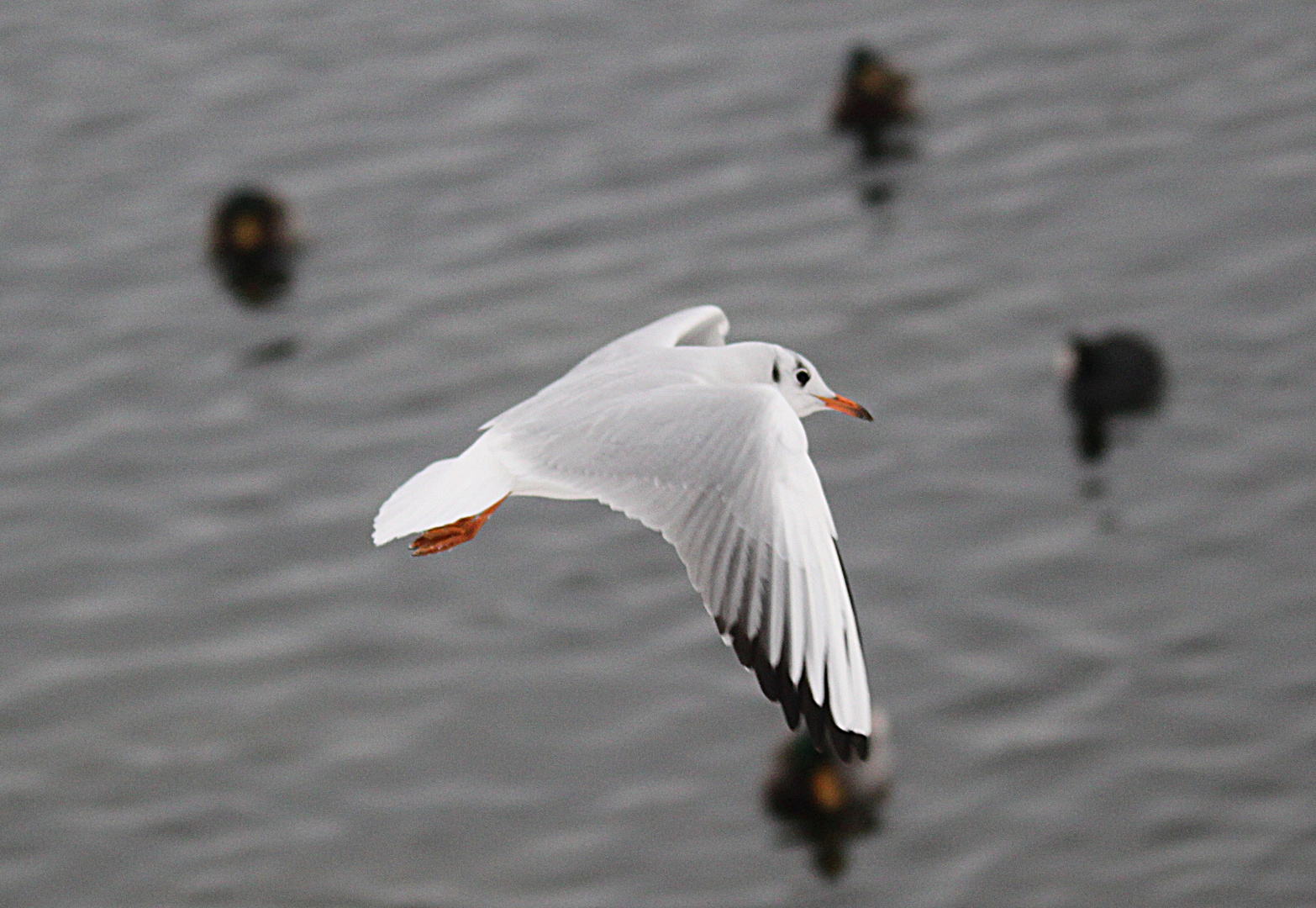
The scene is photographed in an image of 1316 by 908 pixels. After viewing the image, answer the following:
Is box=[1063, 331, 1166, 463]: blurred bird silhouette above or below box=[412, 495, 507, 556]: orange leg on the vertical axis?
above

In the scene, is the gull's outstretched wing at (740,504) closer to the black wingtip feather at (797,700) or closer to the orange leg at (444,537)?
the black wingtip feather at (797,700)

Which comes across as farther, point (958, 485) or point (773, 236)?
point (773, 236)

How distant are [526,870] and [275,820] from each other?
6.90 feet

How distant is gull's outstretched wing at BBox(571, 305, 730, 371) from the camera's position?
9.12 meters

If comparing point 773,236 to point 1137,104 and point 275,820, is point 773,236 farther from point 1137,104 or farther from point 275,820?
point 275,820

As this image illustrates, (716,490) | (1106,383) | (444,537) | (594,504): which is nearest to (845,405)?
(716,490)

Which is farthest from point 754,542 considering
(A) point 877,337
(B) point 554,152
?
(B) point 554,152

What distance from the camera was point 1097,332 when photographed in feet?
70.6

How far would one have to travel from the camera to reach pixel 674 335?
9281 millimetres

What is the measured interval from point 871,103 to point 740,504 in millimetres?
17338

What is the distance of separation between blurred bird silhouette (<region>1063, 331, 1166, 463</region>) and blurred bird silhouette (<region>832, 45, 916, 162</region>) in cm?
479

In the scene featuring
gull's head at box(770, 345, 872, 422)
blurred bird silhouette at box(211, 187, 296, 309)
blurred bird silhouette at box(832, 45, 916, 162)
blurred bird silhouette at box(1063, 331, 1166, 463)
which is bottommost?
gull's head at box(770, 345, 872, 422)

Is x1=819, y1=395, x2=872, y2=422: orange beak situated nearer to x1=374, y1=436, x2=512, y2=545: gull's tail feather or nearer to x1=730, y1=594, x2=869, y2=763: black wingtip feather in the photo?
x1=374, y1=436, x2=512, y2=545: gull's tail feather

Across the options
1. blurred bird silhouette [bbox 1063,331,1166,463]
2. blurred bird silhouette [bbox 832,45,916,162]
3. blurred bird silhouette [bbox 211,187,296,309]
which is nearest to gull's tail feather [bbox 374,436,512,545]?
blurred bird silhouette [bbox 1063,331,1166,463]
